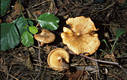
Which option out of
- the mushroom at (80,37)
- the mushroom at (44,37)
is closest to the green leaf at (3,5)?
the mushroom at (44,37)

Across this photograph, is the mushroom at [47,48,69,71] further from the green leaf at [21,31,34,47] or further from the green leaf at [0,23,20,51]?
the green leaf at [0,23,20,51]

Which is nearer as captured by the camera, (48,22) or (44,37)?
(44,37)

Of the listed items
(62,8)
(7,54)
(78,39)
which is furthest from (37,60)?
(62,8)

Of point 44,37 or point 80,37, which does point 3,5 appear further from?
point 80,37

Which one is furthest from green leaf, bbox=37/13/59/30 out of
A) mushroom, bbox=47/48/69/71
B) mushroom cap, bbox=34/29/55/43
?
mushroom, bbox=47/48/69/71

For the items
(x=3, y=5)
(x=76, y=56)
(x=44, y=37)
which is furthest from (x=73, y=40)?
(x=3, y=5)

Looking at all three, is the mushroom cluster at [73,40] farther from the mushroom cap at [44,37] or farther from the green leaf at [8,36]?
the green leaf at [8,36]
